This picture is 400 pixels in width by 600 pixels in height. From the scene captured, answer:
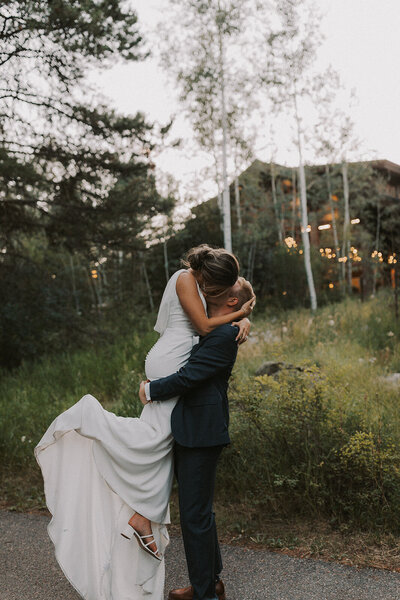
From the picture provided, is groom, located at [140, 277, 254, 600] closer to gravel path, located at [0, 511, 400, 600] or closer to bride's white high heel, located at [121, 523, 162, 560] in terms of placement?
bride's white high heel, located at [121, 523, 162, 560]

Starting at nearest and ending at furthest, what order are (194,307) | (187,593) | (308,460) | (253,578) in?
(194,307) → (187,593) → (253,578) → (308,460)

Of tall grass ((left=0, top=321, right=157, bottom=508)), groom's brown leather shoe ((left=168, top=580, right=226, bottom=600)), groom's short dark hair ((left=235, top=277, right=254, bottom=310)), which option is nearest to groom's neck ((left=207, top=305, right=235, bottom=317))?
groom's short dark hair ((left=235, top=277, right=254, bottom=310))

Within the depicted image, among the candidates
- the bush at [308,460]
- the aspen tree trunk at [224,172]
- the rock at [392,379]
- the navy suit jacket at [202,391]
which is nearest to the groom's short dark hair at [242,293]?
the navy suit jacket at [202,391]

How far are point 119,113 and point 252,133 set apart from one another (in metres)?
12.7

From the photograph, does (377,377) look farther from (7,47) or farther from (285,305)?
(285,305)

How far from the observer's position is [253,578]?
320 centimetres

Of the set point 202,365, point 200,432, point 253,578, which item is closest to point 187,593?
point 253,578

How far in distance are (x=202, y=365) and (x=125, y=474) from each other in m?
0.69

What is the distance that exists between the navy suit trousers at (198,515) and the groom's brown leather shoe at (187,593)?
0.25 m

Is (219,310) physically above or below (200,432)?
above

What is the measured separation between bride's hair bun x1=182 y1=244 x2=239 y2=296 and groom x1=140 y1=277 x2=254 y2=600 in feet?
0.71

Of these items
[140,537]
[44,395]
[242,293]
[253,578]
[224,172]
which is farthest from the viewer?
[224,172]

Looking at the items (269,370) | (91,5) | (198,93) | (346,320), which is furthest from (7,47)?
(198,93)

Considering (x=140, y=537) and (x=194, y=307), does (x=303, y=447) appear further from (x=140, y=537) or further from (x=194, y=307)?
(x=194, y=307)
